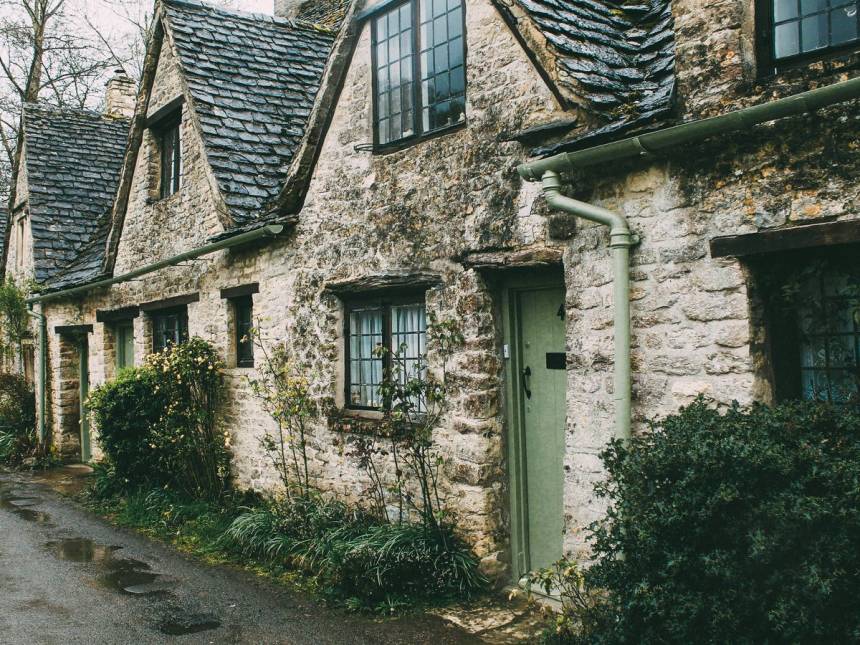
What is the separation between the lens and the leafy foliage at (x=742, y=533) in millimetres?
3602

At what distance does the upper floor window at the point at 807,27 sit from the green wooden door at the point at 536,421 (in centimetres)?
229

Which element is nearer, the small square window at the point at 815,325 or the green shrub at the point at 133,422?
the small square window at the point at 815,325

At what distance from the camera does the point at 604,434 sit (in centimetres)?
552

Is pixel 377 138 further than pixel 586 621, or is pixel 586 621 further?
pixel 377 138

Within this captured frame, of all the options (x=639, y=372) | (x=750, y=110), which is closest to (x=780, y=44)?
(x=750, y=110)

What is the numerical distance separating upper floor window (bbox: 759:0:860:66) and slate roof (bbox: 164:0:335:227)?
645 cm

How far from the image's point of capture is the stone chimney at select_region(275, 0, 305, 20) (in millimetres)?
16156

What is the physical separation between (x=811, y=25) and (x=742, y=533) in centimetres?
298

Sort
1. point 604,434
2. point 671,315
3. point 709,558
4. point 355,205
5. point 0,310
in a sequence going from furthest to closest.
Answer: point 0,310 → point 355,205 → point 604,434 → point 671,315 → point 709,558

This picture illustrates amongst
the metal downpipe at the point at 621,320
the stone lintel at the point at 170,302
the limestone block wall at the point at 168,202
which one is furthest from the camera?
the stone lintel at the point at 170,302

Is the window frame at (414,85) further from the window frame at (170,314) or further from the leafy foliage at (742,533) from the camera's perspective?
the window frame at (170,314)

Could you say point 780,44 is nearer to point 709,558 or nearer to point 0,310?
point 709,558

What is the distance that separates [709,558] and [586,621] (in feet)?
4.04

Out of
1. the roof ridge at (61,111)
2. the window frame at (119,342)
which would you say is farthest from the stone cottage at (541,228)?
the roof ridge at (61,111)
